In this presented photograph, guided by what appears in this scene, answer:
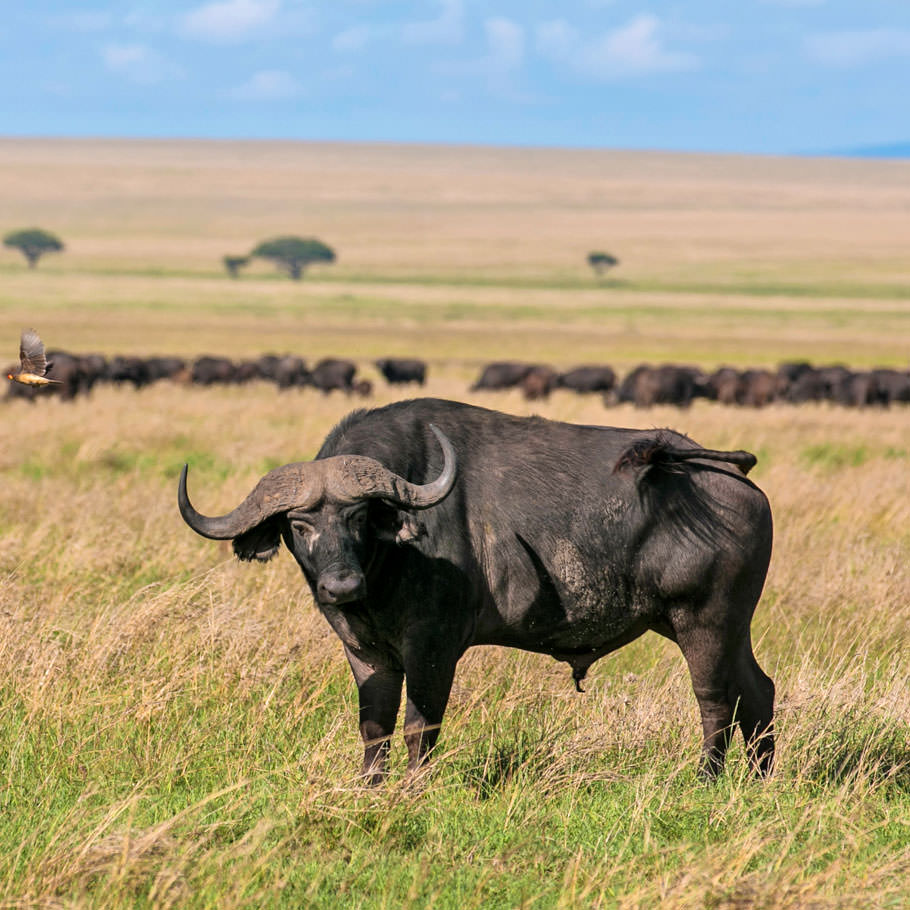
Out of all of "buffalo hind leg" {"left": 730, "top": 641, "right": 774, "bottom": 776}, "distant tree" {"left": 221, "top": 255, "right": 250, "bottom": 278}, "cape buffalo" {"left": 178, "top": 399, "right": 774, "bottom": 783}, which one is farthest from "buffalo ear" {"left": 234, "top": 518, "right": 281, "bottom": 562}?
"distant tree" {"left": 221, "top": 255, "right": 250, "bottom": 278}

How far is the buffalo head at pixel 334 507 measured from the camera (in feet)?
18.4

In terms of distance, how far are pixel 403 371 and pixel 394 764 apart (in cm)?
3747

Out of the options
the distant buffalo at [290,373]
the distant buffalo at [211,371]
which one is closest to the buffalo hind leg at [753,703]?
the distant buffalo at [290,373]

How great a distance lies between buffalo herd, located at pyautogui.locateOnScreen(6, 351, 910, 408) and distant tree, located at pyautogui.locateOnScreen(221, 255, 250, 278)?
77810mm

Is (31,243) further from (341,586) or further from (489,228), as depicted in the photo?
(341,586)

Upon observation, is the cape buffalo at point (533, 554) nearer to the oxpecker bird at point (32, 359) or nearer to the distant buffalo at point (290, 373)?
the oxpecker bird at point (32, 359)

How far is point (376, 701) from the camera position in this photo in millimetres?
6176

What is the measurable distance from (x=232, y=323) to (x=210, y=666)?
226 feet

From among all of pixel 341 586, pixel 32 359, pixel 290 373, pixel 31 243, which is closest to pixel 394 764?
pixel 341 586

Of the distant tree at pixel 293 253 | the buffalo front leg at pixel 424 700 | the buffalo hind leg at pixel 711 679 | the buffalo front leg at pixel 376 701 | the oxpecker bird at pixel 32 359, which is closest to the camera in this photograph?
the buffalo front leg at pixel 424 700

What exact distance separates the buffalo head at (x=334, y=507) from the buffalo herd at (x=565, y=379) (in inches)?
1065

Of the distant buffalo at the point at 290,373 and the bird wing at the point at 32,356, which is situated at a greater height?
the bird wing at the point at 32,356

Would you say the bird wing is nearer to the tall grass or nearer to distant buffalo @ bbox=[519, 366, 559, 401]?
the tall grass

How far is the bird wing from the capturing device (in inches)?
279
